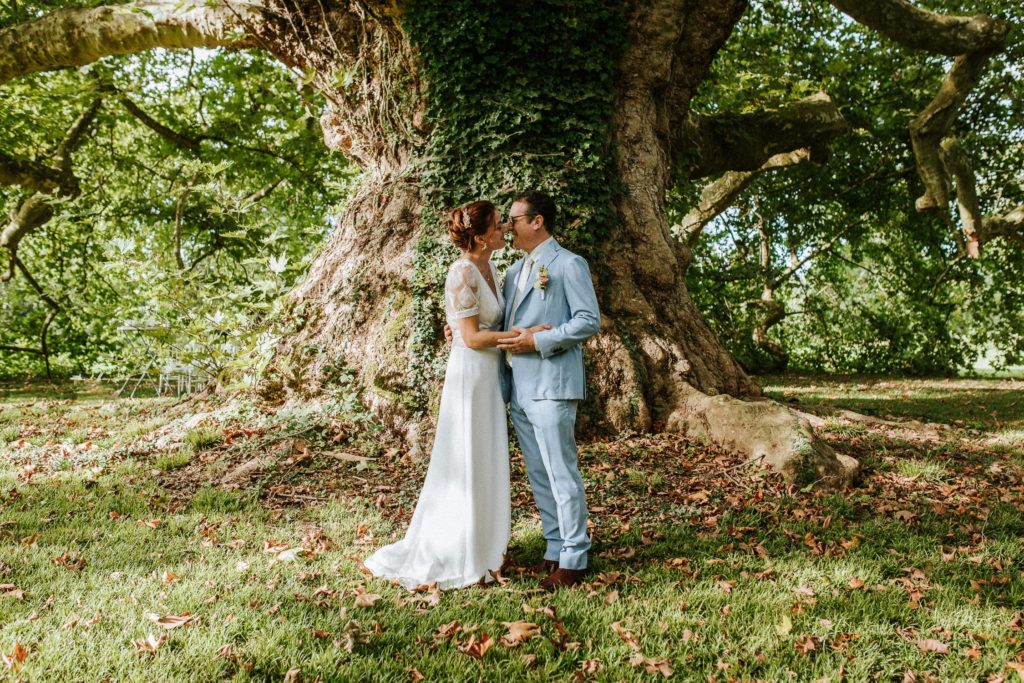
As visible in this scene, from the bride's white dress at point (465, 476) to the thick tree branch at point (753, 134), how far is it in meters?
7.44

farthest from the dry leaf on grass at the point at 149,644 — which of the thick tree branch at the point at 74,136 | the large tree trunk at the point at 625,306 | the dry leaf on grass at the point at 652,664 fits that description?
the thick tree branch at the point at 74,136

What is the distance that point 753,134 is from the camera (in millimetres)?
10875

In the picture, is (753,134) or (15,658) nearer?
(15,658)

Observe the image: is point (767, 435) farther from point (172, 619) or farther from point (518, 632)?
point (172, 619)

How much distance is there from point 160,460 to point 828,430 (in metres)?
7.09

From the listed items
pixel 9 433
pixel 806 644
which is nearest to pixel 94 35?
pixel 9 433

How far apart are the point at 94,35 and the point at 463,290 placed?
311 inches

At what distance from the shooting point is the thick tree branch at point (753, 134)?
10703 mm

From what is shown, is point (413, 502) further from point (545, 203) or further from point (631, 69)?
point (631, 69)

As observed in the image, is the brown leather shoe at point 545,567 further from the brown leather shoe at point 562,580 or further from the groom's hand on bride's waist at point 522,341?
the groom's hand on bride's waist at point 522,341

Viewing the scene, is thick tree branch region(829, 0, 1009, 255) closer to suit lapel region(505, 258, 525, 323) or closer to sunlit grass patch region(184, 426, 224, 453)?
suit lapel region(505, 258, 525, 323)

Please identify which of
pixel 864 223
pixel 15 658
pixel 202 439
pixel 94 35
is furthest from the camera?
pixel 864 223

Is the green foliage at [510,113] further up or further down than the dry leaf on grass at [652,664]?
further up

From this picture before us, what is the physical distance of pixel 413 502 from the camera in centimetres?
542
